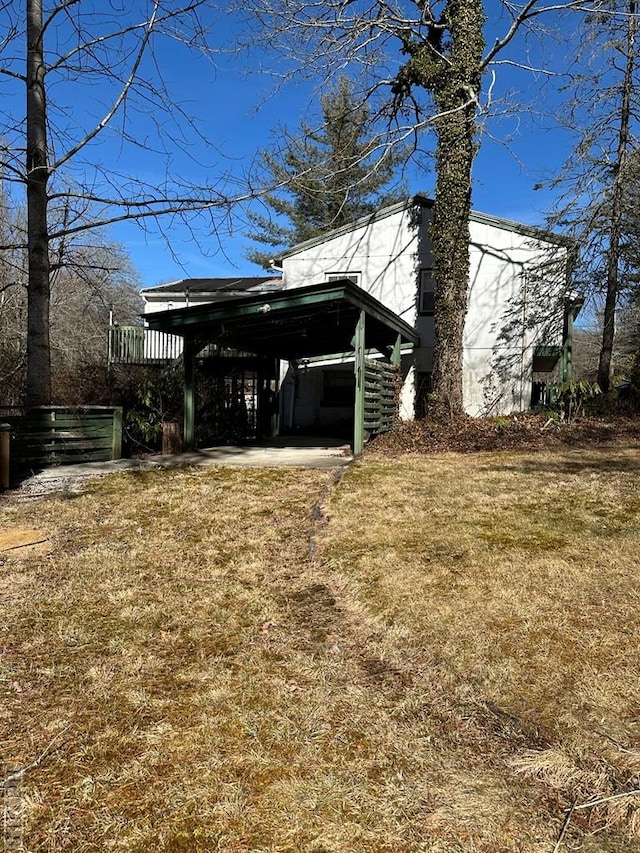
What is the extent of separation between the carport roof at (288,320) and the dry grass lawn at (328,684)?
14.3ft

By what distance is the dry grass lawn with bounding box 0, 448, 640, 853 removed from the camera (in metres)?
1.50

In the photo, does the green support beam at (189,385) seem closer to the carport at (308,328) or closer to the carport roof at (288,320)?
the carport at (308,328)

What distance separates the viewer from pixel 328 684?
2217mm

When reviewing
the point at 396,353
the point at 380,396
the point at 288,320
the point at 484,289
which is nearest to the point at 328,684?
the point at 288,320

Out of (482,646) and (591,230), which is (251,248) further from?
(482,646)

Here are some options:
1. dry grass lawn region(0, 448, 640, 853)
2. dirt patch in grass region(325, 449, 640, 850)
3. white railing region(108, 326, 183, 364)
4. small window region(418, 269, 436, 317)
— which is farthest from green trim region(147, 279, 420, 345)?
white railing region(108, 326, 183, 364)

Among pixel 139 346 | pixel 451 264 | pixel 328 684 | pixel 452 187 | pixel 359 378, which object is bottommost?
pixel 328 684

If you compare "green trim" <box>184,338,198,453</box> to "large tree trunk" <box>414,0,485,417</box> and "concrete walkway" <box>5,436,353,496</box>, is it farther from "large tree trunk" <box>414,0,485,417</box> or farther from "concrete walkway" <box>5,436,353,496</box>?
"large tree trunk" <box>414,0,485,417</box>

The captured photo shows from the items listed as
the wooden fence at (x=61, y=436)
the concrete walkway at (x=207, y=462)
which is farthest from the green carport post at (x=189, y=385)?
the wooden fence at (x=61, y=436)

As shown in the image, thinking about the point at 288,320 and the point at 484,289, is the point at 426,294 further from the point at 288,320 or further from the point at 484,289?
the point at 288,320

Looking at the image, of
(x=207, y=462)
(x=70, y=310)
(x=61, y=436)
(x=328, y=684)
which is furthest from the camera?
(x=70, y=310)

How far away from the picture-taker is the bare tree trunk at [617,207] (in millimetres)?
11742

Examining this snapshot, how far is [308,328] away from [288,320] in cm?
128

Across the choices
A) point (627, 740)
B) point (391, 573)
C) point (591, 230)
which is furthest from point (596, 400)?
point (627, 740)
